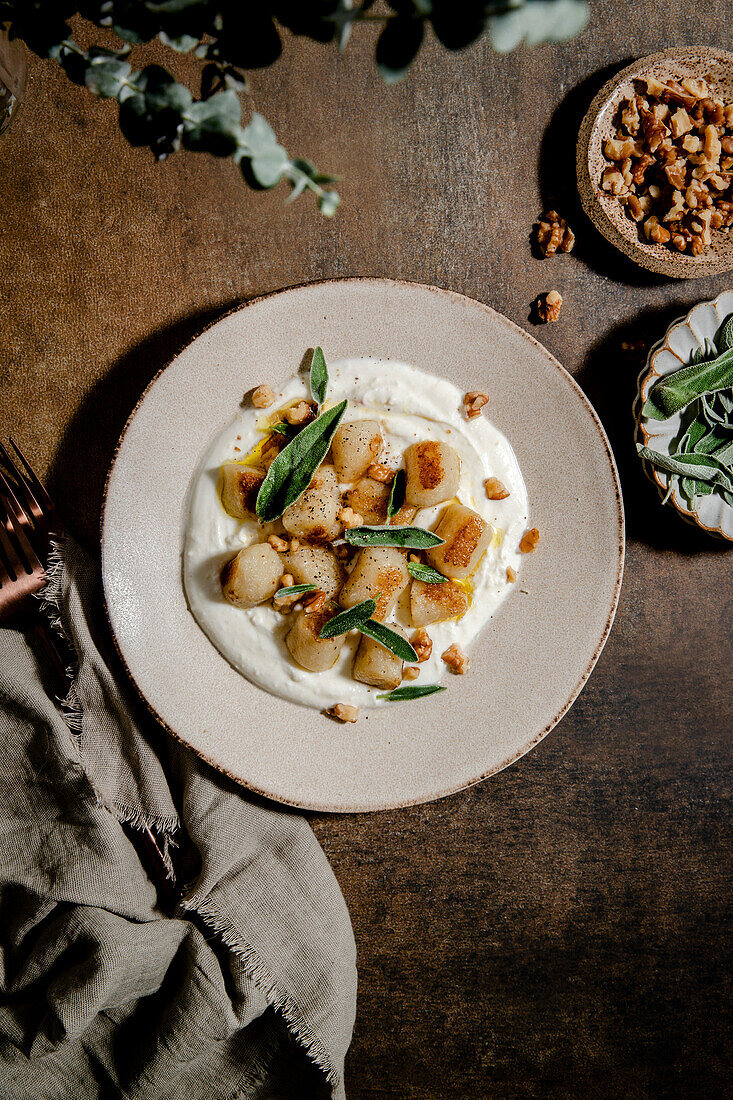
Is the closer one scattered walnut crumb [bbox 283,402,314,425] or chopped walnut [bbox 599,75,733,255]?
scattered walnut crumb [bbox 283,402,314,425]

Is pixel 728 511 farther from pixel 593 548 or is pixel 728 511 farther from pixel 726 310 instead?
pixel 726 310

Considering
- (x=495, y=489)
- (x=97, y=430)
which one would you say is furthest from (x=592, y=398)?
(x=97, y=430)

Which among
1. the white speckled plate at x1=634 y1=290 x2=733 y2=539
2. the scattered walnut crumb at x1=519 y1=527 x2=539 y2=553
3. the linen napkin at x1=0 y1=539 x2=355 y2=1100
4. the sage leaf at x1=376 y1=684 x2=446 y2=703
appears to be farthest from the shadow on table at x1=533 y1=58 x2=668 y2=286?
the linen napkin at x1=0 y1=539 x2=355 y2=1100

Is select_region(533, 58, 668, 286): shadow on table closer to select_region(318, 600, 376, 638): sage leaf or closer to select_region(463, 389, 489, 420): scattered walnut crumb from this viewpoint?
select_region(463, 389, 489, 420): scattered walnut crumb

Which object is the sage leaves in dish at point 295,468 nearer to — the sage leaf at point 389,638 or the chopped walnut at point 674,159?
the sage leaf at point 389,638

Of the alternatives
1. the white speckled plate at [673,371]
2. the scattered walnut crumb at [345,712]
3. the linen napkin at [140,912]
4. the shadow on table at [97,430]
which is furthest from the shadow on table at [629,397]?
the linen napkin at [140,912]
